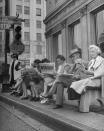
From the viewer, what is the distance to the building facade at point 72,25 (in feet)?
43.9

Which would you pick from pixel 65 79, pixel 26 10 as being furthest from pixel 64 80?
pixel 26 10

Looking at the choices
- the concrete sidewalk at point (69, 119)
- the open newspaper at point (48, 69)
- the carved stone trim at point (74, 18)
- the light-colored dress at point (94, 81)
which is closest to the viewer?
the concrete sidewalk at point (69, 119)

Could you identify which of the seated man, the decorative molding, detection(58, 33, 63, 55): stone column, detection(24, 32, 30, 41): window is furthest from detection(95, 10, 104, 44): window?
detection(24, 32, 30, 41): window

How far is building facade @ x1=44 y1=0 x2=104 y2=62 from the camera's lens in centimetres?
1338

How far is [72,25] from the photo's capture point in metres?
16.0

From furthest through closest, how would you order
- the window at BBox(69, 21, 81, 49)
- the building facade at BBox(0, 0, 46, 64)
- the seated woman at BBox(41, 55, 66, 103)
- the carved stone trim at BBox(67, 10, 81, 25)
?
1. the building facade at BBox(0, 0, 46, 64)
2. the window at BBox(69, 21, 81, 49)
3. the carved stone trim at BBox(67, 10, 81, 25)
4. the seated woman at BBox(41, 55, 66, 103)

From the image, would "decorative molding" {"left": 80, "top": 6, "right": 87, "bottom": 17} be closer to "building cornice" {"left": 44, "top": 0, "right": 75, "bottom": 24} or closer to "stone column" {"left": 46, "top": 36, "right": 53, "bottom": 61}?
"building cornice" {"left": 44, "top": 0, "right": 75, "bottom": 24}

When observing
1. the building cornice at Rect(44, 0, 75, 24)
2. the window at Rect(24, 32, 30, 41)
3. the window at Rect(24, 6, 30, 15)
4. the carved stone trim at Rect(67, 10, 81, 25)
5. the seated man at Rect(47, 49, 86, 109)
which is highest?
the window at Rect(24, 6, 30, 15)

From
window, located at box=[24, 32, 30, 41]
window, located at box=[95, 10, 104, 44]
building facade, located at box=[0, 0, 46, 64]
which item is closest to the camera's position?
window, located at box=[95, 10, 104, 44]

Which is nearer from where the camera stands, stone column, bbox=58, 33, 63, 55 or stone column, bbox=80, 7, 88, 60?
stone column, bbox=80, 7, 88, 60

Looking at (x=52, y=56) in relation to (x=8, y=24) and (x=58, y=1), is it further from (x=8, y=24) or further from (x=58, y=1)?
(x=8, y=24)

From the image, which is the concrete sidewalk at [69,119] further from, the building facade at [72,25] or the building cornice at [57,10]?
the building cornice at [57,10]

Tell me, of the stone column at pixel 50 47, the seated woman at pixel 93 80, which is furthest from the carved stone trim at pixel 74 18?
the seated woman at pixel 93 80

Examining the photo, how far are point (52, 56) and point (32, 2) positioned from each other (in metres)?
42.1
